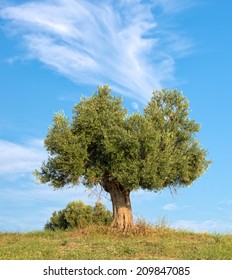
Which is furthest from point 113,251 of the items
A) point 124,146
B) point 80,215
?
point 80,215

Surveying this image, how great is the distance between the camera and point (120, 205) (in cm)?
3456

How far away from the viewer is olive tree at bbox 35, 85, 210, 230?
31.4 m

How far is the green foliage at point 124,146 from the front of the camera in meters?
31.4

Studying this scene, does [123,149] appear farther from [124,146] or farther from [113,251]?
[113,251]

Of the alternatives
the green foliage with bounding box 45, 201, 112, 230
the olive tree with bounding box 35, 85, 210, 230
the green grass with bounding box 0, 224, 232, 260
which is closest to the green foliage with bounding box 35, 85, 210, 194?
the olive tree with bounding box 35, 85, 210, 230

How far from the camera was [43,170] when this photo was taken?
35.3 m

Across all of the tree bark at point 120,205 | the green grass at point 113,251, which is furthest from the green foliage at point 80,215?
the green grass at point 113,251

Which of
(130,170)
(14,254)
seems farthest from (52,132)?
(14,254)

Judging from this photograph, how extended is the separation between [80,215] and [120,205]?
1537cm

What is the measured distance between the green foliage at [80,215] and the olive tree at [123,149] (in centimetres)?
1489

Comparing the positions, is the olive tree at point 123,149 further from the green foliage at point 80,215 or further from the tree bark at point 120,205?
the green foliage at point 80,215
